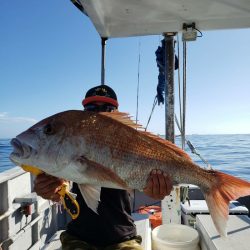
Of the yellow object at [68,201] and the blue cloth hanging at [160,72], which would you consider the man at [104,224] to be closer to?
the yellow object at [68,201]

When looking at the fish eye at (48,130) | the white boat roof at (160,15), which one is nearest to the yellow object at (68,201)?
the fish eye at (48,130)

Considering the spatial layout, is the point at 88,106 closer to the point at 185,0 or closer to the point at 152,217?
the point at 185,0

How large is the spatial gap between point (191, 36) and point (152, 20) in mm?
616

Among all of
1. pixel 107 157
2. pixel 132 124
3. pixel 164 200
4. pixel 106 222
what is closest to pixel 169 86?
pixel 164 200

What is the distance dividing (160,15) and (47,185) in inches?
110

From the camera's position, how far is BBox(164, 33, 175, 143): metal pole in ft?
15.1

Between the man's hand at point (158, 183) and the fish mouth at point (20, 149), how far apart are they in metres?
0.76

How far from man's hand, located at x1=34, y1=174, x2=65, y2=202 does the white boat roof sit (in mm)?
2093

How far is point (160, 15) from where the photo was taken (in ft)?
13.5

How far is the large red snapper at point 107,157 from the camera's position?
187 centimetres

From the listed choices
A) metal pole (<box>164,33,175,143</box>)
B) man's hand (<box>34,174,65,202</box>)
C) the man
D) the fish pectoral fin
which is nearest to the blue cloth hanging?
metal pole (<box>164,33,175,143</box>)

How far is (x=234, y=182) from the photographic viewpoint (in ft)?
6.64

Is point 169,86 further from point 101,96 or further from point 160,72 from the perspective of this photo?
point 101,96

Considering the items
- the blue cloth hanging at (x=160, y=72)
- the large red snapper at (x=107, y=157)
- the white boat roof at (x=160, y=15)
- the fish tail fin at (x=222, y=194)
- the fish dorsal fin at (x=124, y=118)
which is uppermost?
the white boat roof at (x=160, y=15)
